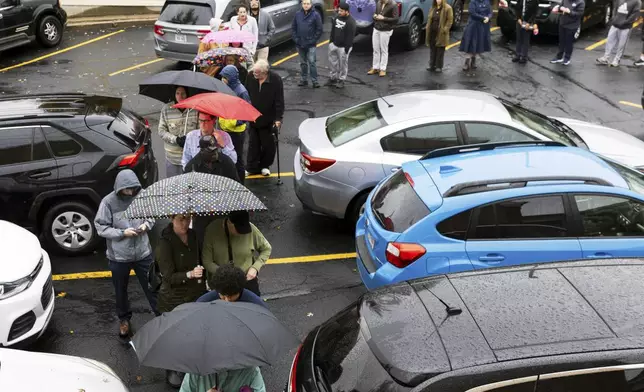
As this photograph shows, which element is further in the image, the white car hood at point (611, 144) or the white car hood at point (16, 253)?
the white car hood at point (611, 144)

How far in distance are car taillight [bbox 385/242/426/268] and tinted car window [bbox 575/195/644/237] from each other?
1.49 m

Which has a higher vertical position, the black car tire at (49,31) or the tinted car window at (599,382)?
the tinted car window at (599,382)

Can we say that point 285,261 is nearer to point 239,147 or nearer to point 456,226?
point 239,147

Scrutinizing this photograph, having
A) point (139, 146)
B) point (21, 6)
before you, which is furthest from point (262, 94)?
point (21, 6)

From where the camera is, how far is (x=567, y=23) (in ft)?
48.2

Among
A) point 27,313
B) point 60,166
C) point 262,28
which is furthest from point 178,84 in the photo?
point 262,28

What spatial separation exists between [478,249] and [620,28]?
10.7 metres

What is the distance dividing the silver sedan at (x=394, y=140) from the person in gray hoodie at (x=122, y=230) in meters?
2.39

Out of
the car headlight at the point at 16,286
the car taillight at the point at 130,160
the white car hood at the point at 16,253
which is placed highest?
the car taillight at the point at 130,160

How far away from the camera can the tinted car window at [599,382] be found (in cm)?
371

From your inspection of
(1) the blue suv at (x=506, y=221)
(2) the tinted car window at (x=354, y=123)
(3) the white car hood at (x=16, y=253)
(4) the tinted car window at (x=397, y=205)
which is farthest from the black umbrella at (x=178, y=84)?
(1) the blue suv at (x=506, y=221)

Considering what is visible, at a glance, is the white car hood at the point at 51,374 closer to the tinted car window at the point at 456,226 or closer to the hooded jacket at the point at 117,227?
the hooded jacket at the point at 117,227

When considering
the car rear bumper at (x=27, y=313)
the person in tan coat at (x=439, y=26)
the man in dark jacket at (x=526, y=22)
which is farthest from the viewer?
the man in dark jacket at (x=526, y=22)

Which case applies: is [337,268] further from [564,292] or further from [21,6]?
[21,6]
